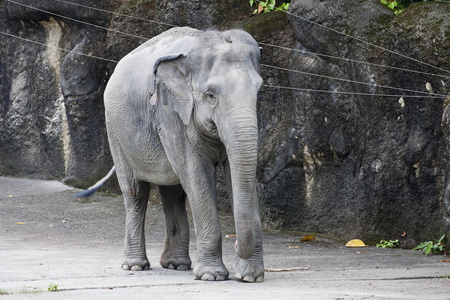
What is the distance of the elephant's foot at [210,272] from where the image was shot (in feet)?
23.7

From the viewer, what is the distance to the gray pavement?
21.4 feet

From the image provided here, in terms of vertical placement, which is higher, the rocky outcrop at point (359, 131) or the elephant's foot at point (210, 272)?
the rocky outcrop at point (359, 131)

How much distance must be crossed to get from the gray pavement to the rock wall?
507mm

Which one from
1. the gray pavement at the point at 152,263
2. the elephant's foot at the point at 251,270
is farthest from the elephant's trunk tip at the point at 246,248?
the elephant's foot at the point at 251,270

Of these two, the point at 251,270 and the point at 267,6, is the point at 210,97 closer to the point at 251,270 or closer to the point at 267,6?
the point at 251,270

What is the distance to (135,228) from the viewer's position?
838 centimetres

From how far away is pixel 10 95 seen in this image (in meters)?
15.6

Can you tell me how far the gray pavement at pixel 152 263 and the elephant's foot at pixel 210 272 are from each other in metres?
0.10

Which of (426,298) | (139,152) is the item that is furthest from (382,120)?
(426,298)

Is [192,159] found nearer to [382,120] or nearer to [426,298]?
[426,298]

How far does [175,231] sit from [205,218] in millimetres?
1060

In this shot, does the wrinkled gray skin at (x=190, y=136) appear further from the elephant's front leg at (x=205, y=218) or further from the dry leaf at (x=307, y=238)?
the dry leaf at (x=307, y=238)

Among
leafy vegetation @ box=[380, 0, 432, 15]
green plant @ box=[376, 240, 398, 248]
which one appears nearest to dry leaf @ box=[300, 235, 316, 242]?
green plant @ box=[376, 240, 398, 248]

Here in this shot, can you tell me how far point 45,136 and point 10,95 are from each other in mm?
1243
